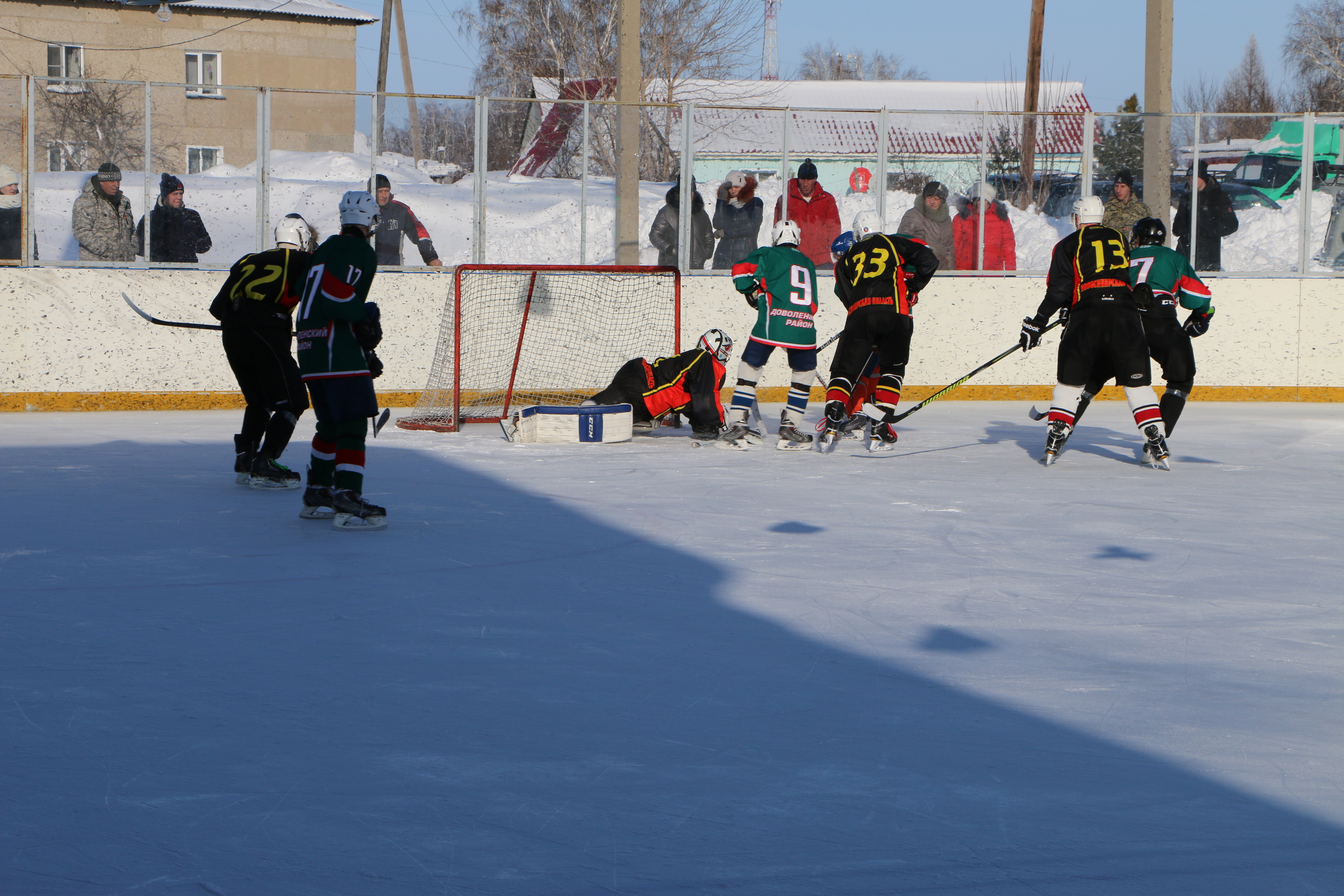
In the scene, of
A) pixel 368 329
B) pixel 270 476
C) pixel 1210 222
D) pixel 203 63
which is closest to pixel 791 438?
pixel 270 476

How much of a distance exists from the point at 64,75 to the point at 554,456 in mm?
21681

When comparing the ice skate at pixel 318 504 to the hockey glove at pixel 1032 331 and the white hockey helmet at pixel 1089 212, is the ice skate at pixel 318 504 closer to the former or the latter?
the hockey glove at pixel 1032 331

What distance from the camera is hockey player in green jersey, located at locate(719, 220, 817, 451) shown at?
7.21 meters

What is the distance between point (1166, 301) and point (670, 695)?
4879 mm

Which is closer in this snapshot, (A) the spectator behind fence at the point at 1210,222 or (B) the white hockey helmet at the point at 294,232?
(B) the white hockey helmet at the point at 294,232

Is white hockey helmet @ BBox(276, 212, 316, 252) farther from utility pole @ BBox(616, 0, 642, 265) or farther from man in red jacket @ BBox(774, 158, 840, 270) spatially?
man in red jacket @ BBox(774, 158, 840, 270)

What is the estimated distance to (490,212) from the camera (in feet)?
31.3

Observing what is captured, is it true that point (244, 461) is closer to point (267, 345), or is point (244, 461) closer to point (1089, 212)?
point (267, 345)

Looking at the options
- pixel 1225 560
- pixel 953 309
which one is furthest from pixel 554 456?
pixel 953 309

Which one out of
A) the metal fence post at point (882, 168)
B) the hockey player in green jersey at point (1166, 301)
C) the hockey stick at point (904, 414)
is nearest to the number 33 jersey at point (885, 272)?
the hockey stick at point (904, 414)

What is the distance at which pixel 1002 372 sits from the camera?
10141 mm

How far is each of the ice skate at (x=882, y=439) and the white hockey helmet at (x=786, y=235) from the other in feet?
3.65

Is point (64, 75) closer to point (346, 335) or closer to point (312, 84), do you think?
point (312, 84)

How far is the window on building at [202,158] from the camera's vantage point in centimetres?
845
